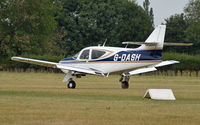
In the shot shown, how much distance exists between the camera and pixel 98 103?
67.9ft

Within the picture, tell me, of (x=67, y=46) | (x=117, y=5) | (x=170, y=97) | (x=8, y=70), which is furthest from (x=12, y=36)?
(x=170, y=97)

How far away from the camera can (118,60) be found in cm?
3153

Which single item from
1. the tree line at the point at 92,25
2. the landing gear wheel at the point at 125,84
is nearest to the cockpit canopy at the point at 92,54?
the landing gear wheel at the point at 125,84

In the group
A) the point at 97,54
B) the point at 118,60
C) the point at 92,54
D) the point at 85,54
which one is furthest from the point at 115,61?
the point at 85,54

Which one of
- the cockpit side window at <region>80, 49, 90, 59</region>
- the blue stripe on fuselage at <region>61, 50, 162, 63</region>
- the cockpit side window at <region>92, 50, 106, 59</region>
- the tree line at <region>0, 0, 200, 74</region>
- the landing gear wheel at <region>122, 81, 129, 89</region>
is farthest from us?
the tree line at <region>0, 0, 200, 74</region>

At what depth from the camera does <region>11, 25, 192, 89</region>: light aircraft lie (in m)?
31.2

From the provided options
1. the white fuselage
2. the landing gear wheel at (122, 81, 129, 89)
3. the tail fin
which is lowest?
the landing gear wheel at (122, 81, 129, 89)

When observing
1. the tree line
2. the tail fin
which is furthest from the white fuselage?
the tree line

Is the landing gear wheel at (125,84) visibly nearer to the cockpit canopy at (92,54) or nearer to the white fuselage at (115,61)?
the white fuselage at (115,61)

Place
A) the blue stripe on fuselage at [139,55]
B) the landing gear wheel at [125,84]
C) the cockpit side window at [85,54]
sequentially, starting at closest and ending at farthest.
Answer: the blue stripe on fuselage at [139,55]
the cockpit side window at [85,54]
the landing gear wheel at [125,84]

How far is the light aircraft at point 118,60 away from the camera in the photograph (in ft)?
102

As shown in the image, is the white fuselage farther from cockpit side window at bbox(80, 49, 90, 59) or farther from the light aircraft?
cockpit side window at bbox(80, 49, 90, 59)

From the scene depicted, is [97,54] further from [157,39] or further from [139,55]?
[157,39]

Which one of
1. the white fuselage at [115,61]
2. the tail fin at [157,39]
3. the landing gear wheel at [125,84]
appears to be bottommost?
the landing gear wheel at [125,84]
